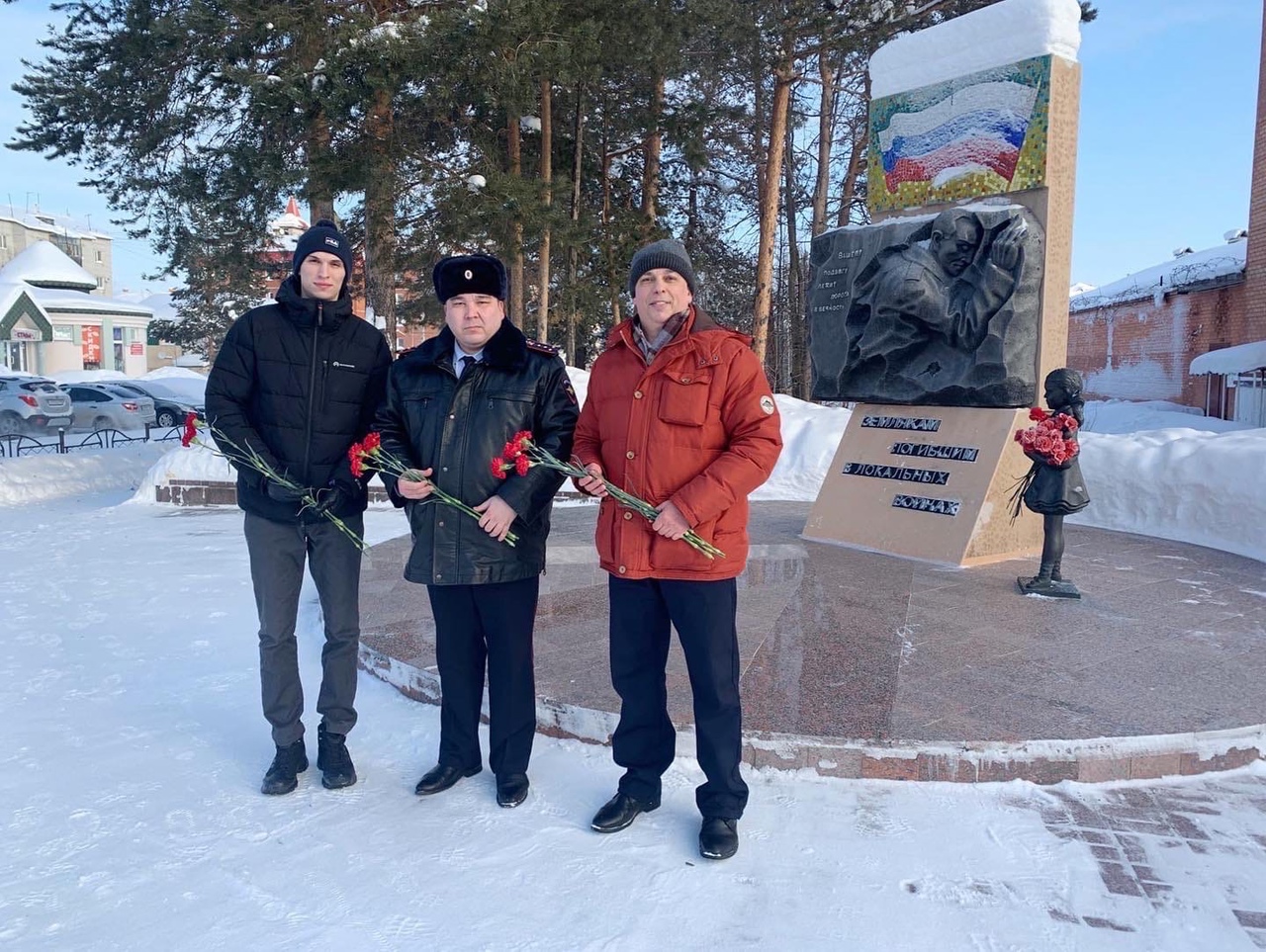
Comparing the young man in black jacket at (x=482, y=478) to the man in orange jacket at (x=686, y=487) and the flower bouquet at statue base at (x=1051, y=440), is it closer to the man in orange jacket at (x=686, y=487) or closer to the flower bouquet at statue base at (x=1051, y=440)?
the man in orange jacket at (x=686, y=487)

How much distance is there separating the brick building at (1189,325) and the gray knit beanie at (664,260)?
16910 mm

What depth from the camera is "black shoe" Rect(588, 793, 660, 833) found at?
282cm

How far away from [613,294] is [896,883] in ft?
47.2

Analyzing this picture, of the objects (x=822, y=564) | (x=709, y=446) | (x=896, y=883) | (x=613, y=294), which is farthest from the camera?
(x=613, y=294)

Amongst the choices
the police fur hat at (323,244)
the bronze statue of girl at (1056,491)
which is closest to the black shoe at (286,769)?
the police fur hat at (323,244)

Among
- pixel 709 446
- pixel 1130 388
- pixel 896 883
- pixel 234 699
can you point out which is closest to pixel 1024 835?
pixel 896 883

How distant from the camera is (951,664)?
13.3ft

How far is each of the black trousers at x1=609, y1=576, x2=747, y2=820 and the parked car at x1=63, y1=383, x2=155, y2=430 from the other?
21399mm

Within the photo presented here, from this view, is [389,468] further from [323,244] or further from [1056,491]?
[1056,491]

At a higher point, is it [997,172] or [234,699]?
[997,172]

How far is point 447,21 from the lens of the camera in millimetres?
10219

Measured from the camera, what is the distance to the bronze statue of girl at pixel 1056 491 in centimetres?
523

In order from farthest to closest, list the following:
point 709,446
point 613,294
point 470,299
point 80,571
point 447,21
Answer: point 613,294 < point 447,21 < point 80,571 < point 470,299 < point 709,446

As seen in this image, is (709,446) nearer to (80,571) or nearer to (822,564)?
(822,564)
